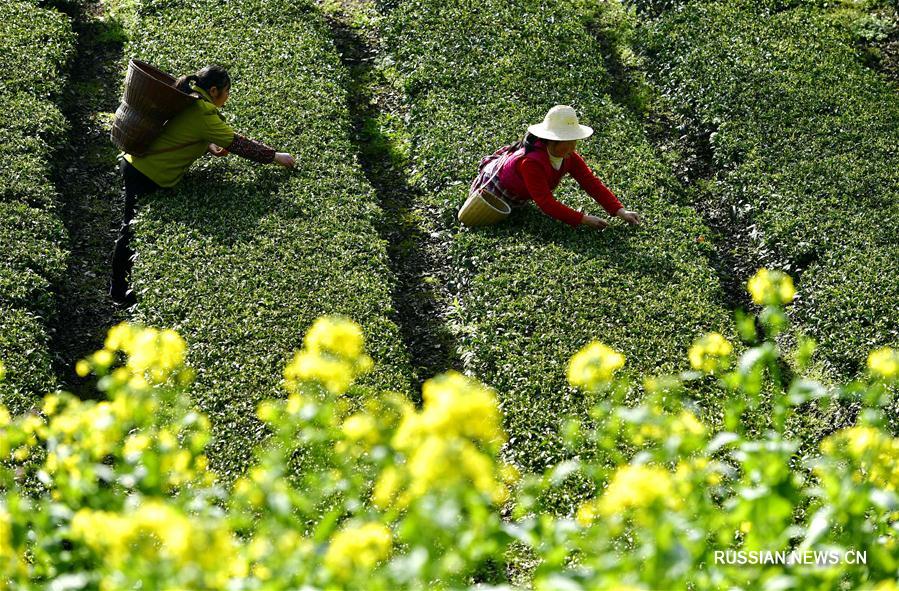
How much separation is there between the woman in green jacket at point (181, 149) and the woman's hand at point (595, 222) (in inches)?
104

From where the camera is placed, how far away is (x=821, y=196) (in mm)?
8047

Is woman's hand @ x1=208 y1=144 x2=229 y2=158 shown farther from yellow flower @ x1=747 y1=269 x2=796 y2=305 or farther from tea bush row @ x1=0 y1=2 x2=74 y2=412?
yellow flower @ x1=747 y1=269 x2=796 y2=305

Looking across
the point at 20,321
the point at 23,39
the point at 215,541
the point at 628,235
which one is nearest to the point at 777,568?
the point at 215,541

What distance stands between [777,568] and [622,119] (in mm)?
6636

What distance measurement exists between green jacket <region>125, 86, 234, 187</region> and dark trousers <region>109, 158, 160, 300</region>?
8 centimetres

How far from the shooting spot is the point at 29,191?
325 inches

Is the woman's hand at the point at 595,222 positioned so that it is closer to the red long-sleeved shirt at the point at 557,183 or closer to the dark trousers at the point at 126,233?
the red long-sleeved shirt at the point at 557,183

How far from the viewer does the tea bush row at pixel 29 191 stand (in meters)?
6.62

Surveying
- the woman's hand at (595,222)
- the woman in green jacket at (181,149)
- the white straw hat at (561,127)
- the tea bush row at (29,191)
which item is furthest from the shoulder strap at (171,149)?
the woman's hand at (595,222)

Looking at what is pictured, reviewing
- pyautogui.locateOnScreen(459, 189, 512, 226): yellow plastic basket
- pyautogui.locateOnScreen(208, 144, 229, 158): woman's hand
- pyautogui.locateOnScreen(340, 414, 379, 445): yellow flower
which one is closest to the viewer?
pyautogui.locateOnScreen(340, 414, 379, 445): yellow flower

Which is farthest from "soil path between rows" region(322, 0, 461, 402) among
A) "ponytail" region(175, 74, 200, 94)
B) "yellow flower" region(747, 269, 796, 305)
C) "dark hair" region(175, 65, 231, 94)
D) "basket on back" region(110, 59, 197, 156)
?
"yellow flower" region(747, 269, 796, 305)

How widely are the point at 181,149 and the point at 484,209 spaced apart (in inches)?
97.2

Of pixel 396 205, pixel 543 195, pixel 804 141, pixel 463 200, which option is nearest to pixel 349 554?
pixel 543 195

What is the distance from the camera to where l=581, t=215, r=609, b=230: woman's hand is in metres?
7.49
